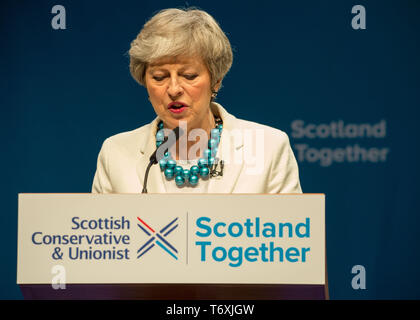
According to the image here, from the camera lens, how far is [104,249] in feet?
6.89

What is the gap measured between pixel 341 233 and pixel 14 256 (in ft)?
4.85

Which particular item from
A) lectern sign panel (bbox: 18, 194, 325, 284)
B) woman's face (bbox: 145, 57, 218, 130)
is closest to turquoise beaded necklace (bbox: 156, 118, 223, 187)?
woman's face (bbox: 145, 57, 218, 130)

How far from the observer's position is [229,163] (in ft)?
8.37

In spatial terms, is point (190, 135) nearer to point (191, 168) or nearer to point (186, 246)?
point (191, 168)

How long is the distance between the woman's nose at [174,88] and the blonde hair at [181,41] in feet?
0.28

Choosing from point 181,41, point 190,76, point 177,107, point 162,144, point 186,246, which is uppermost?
point 181,41

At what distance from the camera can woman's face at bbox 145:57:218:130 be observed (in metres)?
2.49

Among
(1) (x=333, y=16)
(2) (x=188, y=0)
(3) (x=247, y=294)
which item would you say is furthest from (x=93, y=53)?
(3) (x=247, y=294)

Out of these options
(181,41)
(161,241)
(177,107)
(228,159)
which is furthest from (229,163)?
(161,241)

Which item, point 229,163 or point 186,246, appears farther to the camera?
point 229,163

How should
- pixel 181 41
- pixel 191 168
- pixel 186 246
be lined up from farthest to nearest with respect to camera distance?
1. pixel 191 168
2. pixel 181 41
3. pixel 186 246

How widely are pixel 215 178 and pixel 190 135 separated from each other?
20 centimetres

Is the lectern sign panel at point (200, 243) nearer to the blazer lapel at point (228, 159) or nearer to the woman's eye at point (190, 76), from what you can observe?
the blazer lapel at point (228, 159)
